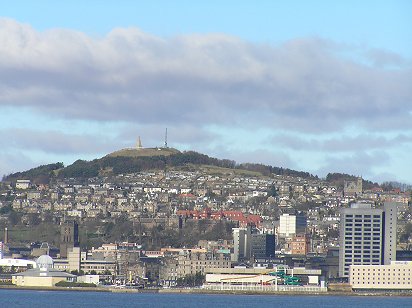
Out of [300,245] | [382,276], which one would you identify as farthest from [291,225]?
[382,276]

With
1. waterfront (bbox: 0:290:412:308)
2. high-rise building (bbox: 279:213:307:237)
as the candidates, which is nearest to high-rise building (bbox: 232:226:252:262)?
high-rise building (bbox: 279:213:307:237)

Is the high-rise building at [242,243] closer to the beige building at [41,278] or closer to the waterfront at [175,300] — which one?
the beige building at [41,278]

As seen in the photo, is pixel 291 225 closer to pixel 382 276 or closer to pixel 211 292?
pixel 382 276

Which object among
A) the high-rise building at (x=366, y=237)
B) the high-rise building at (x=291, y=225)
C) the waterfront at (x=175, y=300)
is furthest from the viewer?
the high-rise building at (x=291, y=225)

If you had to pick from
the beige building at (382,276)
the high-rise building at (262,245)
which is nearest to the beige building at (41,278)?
the high-rise building at (262,245)

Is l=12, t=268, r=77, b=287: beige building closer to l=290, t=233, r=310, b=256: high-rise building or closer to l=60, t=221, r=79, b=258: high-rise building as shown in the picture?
l=60, t=221, r=79, b=258: high-rise building

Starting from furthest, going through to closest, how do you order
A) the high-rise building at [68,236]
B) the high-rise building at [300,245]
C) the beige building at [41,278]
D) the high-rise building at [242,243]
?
the high-rise building at [300,245] → the high-rise building at [68,236] → the high-rise building at [242,243] → the beige building at [41,278]

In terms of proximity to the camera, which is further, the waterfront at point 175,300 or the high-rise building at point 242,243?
the high-rise building at point 242,243
